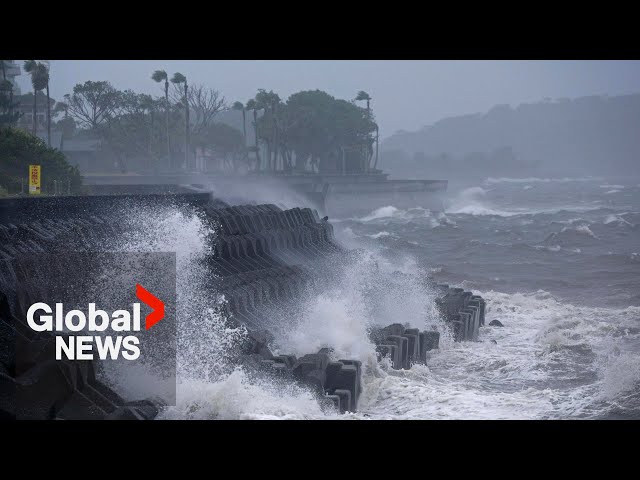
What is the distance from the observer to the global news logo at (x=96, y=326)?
751 cm

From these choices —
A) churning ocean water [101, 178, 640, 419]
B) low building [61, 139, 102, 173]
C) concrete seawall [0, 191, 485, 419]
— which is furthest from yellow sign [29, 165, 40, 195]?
low building [61, 139, 102, 173]

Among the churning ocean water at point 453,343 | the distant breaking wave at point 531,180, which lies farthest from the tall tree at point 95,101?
the distant breaking wave at point 531,180

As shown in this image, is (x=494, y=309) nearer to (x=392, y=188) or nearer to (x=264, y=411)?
(x=264, y=411)

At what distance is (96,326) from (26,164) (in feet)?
43.3

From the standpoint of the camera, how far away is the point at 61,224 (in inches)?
488

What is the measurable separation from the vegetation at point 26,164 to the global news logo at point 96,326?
32.8ft

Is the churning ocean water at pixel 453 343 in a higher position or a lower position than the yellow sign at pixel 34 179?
lower

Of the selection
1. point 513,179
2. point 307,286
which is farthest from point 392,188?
point 513,179

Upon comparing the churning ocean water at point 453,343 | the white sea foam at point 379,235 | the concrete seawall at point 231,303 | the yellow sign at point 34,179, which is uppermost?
the yellow sign at point 34,179

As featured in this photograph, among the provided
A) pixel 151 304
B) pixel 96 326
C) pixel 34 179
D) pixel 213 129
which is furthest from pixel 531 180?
pixel 96 326

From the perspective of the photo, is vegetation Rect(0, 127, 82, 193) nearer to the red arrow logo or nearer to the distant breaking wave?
the red arrow logo

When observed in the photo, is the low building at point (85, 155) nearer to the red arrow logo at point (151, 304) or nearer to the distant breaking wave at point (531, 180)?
the red arrow logo at point (151, 304)

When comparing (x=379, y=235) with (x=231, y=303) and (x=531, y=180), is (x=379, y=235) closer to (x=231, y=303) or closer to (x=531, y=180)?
(x=231, y=303)
